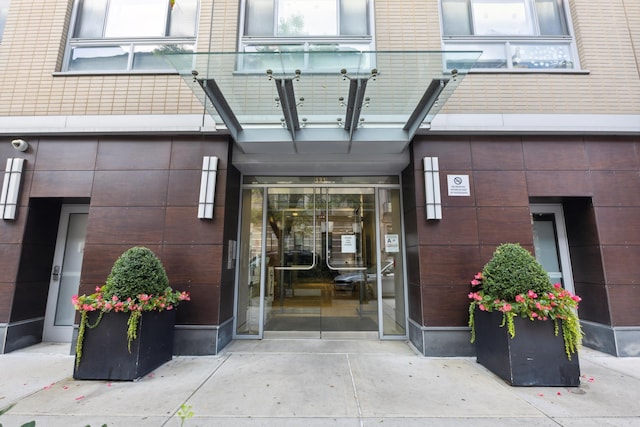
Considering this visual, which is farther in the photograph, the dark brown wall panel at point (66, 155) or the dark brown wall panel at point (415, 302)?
the dark brown wall panel at point (66, 155)

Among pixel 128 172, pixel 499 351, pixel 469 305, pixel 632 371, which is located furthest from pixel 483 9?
pixel 128 172

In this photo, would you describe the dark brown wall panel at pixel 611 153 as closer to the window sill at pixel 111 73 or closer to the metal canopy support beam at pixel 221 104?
the metal canopy support beam at pixel 221 104

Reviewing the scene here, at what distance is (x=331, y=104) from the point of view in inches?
155

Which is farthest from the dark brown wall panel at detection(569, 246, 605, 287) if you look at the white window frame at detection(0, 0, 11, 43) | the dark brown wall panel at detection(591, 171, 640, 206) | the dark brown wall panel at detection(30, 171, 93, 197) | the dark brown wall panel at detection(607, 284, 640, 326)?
the white window frame at detection(0, 0, 11, 43)

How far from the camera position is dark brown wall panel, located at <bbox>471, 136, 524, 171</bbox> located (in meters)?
4.71

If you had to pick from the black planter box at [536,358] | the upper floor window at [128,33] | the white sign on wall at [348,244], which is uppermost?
the upper floor window at [128,33]

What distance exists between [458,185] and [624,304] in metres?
2.95

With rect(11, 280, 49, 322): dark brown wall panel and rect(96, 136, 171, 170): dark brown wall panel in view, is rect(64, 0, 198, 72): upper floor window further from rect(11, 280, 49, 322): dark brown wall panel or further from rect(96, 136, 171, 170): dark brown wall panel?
rect(11, 280, 49, 322): dark brown wall panel

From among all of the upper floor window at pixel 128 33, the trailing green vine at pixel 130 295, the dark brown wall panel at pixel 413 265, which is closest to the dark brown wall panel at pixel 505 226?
the dark brown wall panel at pixel 413 265

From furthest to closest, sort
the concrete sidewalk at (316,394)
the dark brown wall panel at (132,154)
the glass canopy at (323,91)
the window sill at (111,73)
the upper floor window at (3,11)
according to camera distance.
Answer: the upper floor window at (3,11)
the window sill at (111,73)
the dark brown wall panel at (132,154)
the glass canopy at (323,91)
the concrete sidewalk at (316,394)

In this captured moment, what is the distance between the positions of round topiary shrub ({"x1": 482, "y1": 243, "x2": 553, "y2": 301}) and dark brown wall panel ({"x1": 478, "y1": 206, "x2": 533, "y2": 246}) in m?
0.57

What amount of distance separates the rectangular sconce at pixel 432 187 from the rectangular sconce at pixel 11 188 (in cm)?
639

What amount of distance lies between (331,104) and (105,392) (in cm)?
427

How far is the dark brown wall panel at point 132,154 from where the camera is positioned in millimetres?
4750
